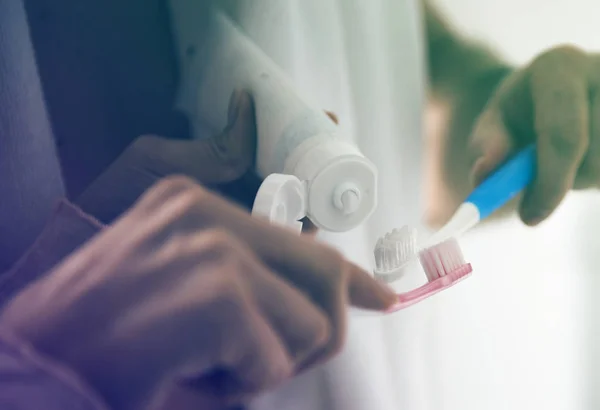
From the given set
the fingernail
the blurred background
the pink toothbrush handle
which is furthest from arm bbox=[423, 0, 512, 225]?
the fingernail

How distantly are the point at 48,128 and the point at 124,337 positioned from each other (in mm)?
186

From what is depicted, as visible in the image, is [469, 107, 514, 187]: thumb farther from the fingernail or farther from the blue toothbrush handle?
the fingernail

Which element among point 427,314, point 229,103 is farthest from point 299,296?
point 427,314

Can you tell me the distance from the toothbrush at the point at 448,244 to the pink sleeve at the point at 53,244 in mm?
213

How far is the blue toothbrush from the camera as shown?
41 centimetres

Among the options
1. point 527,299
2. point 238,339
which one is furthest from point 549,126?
point 238,339

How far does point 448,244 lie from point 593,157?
17 cm

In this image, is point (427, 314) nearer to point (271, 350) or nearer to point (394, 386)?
point (394, 386)

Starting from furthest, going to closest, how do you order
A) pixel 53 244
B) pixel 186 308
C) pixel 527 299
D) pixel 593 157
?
pixel 527 299
pixel 593 157
pixel 53 244
pixel 186 308

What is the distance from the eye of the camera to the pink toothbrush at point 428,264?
1.26 ft

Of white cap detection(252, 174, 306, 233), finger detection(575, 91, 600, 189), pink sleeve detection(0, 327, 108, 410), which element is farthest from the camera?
finger detection(575, 91, 600, 189)

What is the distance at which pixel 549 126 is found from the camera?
432 mm

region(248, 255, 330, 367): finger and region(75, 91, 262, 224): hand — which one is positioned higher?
region(248, 255, 330, 367): finger

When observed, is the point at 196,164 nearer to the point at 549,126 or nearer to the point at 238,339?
the point at 238,339
